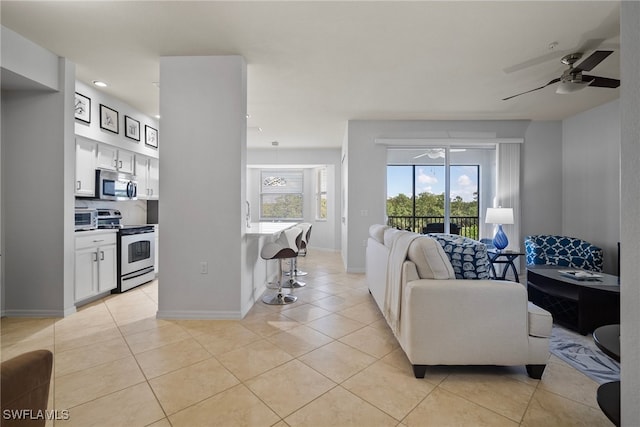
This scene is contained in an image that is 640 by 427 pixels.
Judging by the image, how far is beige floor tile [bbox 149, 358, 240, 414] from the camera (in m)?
1.74

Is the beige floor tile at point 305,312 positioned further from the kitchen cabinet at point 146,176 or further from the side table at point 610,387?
the kitchen cabinet at point 146,176

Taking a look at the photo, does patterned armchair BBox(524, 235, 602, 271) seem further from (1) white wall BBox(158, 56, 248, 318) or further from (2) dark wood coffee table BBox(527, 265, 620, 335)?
(1) white wall BBox(158, 56, 248, 318)

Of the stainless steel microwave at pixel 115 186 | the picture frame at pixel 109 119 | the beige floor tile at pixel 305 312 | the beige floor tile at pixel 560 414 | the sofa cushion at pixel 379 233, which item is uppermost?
the picture frame at pixel 109 119

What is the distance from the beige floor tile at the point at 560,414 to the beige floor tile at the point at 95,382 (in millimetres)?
2336

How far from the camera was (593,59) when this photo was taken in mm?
2559

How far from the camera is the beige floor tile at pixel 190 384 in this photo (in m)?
1.74

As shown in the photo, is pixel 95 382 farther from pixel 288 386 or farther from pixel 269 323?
pixel 269 323

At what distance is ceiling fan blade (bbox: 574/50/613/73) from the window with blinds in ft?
20.9

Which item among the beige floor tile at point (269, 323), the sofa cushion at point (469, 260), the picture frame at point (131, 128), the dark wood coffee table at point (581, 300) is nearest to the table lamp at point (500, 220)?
the dark wood coffee table at point (581, 300)

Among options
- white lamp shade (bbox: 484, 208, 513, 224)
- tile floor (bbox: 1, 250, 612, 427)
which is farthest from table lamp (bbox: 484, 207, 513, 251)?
tile floor (bbox: 1, 250, 612, 427)

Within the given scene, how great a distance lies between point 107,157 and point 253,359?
3393mm

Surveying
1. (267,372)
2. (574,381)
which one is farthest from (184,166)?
(574,381)

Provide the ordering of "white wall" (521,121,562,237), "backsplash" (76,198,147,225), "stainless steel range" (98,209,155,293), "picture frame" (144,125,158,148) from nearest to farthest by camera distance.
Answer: "stainless steel range" (98,209,155,293) → "backsplash" (76,198,147,225) → "picture frame" (144,125,158,148) → "white wall" (521,121,562,237)

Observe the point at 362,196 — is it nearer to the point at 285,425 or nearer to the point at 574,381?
the point at 574,381
